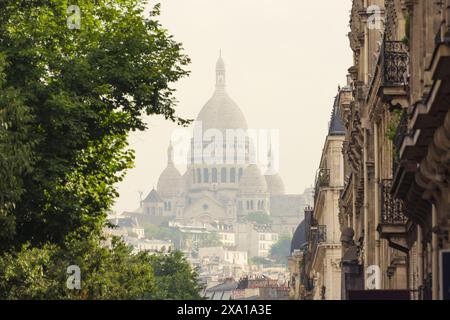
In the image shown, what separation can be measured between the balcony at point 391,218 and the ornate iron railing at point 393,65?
2765mm

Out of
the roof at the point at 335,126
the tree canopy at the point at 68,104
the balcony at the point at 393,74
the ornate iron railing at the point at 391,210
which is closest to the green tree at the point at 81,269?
the tree canopy at the point at 68,104

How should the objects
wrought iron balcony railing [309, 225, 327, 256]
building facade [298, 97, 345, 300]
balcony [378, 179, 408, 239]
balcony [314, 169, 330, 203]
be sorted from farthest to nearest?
wrought iron balcony railing [309, 225, 327, 256] < balcony [314, 169, 330, 203] < building facade [298, 97, 345, 300] < balcony [378, 179, 408, 239]

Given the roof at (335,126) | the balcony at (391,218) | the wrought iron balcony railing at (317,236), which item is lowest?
the balcony at (391,218)

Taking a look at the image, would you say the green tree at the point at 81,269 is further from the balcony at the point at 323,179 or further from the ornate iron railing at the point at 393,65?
the ornate iron railing at the point at 393,65

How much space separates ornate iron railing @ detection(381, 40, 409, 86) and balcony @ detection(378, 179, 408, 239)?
2765 mm

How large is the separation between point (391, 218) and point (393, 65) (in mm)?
3836

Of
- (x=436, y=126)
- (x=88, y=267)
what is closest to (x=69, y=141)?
(x=436, y=126)

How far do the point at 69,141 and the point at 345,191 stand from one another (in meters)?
30.7

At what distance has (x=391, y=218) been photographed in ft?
149

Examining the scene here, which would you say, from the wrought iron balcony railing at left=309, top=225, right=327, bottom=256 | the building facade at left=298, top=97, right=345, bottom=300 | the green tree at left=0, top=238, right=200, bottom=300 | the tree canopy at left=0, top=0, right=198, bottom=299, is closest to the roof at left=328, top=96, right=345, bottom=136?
the building facade at left=298, top=97, right=345, bottom=300

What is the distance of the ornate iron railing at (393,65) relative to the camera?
42884 mm

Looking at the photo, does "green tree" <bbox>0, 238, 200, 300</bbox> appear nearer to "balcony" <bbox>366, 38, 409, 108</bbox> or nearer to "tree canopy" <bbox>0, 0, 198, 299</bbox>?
"tree canopy" <bbox>0, 0, 198, 299</bbox>

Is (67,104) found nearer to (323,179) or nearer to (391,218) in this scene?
(391,218)

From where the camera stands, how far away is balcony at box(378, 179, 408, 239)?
45062 mm
